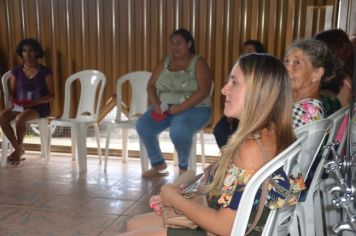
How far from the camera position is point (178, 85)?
3.36 metres

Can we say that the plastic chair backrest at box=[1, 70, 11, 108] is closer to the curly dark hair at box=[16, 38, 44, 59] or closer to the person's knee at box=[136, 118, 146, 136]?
the curly dark hair at box=[16, 38, 44, 59]

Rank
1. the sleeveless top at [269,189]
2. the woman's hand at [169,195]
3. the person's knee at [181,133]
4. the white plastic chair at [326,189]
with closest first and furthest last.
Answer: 1. the sleeveless top at [269,189]
2. the woman's hand at [169,195]
3. the white plastic chair at [326,189]
4. the person's knee at [181,133]

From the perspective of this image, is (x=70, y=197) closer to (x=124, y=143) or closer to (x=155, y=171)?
(x=155, y=171)

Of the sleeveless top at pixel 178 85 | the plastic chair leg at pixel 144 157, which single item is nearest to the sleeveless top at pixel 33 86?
the plastic chair leg at pixel 144 157

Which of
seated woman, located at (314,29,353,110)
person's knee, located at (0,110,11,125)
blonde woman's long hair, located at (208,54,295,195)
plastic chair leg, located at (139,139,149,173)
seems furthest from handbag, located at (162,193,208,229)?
person's knee, located at (0,110,11,125)

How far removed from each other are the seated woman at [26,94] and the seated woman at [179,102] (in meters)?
1.20

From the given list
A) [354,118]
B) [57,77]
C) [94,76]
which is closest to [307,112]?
[354,118]

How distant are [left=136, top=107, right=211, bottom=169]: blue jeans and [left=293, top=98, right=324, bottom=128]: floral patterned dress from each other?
5.30 feet

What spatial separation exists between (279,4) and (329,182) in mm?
2450

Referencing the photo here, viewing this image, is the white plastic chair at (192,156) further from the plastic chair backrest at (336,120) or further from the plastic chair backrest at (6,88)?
the plastic chair backrest at (336,120)

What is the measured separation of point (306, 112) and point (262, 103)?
0.54m

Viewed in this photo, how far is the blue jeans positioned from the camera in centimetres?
319

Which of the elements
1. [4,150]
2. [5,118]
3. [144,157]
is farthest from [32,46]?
[144,157]

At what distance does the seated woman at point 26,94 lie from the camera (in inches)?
149
